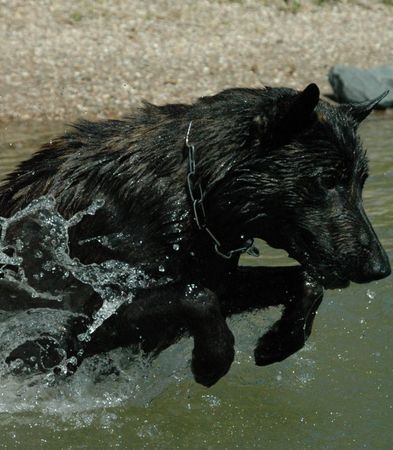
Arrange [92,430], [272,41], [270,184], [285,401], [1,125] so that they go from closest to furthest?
[270,184]
[92,430]
[285,401]
[1,125]
[272,41]

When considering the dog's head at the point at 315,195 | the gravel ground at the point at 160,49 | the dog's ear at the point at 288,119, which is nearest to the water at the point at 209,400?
the dog's head at the point at 315,195

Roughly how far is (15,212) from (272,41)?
11.2 m

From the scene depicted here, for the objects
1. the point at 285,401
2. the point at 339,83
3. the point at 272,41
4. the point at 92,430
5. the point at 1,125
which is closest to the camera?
the point at 92,430

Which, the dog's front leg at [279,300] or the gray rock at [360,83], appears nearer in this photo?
the dog's front leg at [279,300]

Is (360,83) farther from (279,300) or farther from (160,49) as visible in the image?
(279,300)

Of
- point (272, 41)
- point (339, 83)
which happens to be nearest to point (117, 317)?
point (339, 83)

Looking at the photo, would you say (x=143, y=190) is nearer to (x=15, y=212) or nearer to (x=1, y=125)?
(x=15, y=212)

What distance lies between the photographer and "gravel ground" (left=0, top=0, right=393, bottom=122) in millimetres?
13883

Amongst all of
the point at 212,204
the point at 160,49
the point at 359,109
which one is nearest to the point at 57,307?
the point at 212,204

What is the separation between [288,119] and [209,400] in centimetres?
170

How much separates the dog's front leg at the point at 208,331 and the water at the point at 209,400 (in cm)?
30

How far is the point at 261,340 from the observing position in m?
5.88

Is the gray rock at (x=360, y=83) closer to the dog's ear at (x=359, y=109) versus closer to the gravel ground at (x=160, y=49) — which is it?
the gravel ground at (x=160, y=49)

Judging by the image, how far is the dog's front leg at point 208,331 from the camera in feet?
17.0
